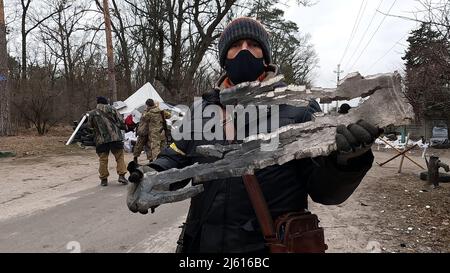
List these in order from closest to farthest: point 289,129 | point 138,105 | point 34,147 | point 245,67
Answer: point 289,129, point 245,67, point 34,147, point 138,105

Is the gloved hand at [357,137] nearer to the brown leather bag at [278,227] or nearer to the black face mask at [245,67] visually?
the brown leather bag at [278,227]

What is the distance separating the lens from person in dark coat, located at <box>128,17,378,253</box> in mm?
1774

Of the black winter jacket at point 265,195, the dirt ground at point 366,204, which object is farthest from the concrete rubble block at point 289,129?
the dirt ground at point 366,204

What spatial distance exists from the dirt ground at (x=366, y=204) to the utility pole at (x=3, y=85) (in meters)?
4.30

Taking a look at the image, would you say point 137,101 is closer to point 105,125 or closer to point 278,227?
point 105,125

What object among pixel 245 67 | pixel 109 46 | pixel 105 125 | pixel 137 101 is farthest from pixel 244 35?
pixel 137 101

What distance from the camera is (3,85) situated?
16484 mm

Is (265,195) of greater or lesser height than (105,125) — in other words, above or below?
below

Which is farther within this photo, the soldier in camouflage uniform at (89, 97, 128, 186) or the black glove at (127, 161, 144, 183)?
the soldier in camouflage uniform at (89, 97, 128, 186)

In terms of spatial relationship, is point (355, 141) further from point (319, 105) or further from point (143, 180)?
point (143, 180)

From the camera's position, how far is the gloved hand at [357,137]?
5.17ft

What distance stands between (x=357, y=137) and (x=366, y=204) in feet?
21.0

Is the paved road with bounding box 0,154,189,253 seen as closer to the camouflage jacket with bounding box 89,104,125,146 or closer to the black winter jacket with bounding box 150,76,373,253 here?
the camouflage jacket with bounding box 89,104,125,146

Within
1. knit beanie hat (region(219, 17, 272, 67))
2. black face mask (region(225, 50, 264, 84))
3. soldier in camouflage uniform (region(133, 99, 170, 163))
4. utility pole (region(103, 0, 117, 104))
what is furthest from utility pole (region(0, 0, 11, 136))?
black face mask (region(225, 50, 264, 84))
